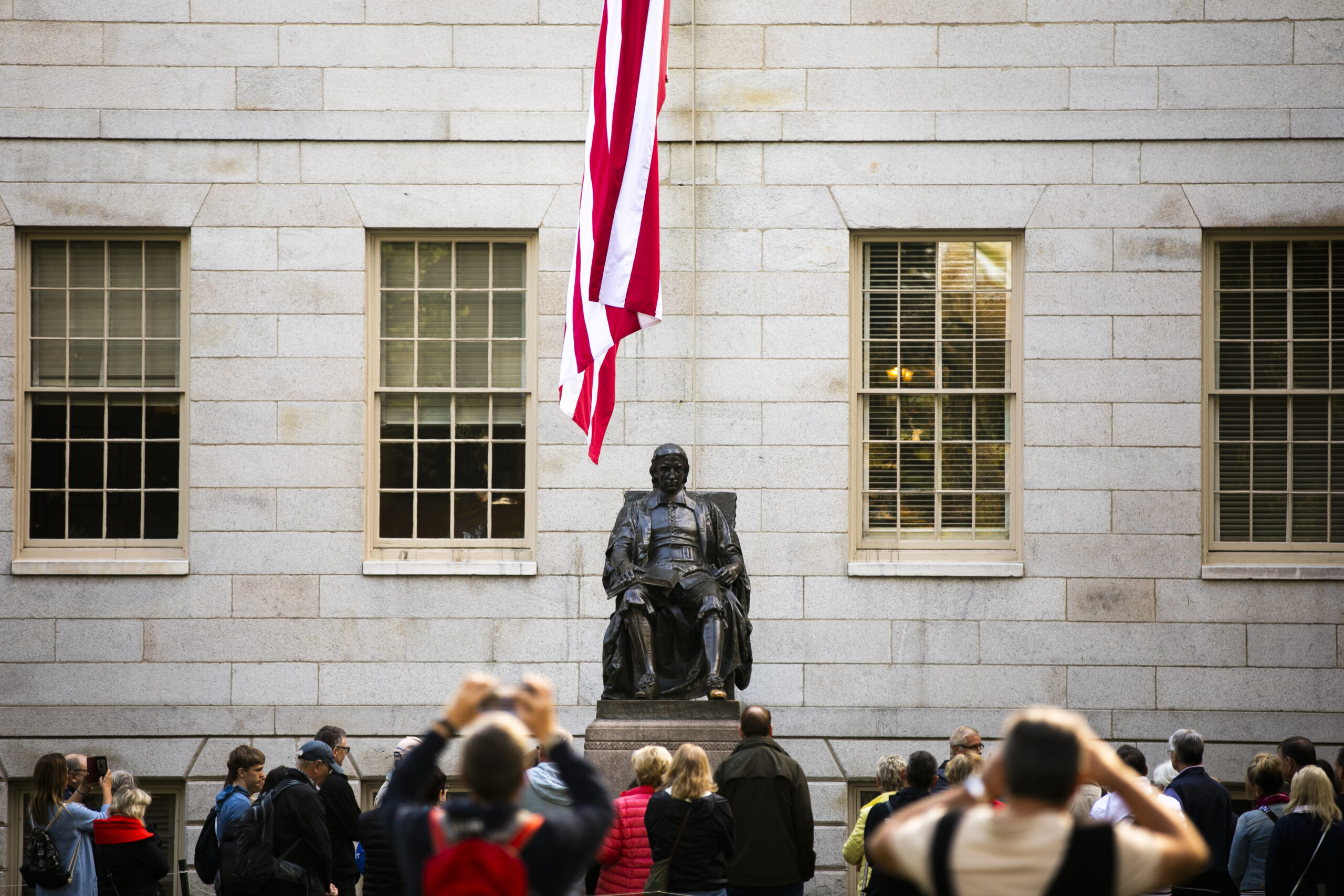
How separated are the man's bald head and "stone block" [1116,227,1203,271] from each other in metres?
6.18

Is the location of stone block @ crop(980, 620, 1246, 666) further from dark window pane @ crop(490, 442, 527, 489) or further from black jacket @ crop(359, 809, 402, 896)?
black jacket @ crop(359, 809, 402, 896)

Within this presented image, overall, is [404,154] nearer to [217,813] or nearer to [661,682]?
[661,682]

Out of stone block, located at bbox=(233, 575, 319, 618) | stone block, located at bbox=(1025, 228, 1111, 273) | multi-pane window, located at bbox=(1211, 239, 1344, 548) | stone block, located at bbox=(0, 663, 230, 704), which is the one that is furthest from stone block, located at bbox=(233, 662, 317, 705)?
Answer: multi-pane window, located at bbox=(1211, 239, 1344, 548)

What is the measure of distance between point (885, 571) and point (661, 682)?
310 centimetres

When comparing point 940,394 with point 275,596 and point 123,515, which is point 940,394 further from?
point 123,515

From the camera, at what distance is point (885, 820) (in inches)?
256

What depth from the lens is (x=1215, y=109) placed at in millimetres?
11930

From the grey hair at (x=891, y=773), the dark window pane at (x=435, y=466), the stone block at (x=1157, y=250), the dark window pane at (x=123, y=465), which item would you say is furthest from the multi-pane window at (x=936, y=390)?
the dark window pane at (x=123, y=465)

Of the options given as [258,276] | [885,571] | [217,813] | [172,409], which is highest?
[258,276]

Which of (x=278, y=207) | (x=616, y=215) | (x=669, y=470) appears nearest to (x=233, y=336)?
(x=278, y=207)

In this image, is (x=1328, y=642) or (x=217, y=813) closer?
(x=217, y=813)

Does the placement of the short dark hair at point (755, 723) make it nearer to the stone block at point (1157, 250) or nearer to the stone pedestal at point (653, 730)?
the stone pedestal at point (653, 730)

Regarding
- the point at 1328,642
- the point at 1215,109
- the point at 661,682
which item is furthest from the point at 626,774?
the point at 1215,109

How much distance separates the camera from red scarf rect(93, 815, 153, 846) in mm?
7719
